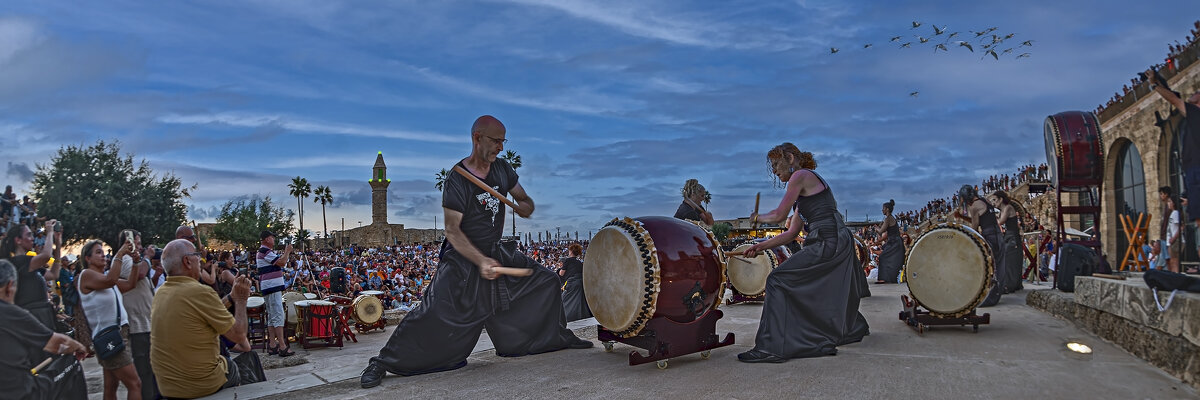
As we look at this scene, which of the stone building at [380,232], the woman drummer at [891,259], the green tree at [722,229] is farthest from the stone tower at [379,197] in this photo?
the woman drummer at [891,259]

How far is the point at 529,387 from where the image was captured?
14.3 feet

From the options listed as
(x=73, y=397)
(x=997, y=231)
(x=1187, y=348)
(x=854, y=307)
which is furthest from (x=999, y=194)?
(x=73, y=397)

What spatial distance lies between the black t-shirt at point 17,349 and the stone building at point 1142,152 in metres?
16.8

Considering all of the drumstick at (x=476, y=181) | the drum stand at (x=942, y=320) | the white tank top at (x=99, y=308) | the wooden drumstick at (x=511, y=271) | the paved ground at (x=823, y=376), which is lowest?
the paved ground at (x=823, y=376)

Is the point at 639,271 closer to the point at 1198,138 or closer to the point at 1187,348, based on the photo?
the point at 1187,348

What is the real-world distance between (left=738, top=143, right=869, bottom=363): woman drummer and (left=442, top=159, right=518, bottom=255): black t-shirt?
2.36 meters

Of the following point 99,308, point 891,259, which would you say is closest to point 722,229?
point 891,259

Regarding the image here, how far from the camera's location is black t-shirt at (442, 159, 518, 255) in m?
5.29

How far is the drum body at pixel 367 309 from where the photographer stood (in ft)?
29.3

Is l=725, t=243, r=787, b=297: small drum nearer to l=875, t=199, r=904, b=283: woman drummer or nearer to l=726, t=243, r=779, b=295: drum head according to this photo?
l=726, t=243, r=779, b=295: drum head

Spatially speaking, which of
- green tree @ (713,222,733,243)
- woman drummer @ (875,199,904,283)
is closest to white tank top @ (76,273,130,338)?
woman drummer @ (875,199,904,283)

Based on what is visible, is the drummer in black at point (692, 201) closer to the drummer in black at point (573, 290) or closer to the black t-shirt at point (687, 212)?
the black t-shirt at point (687, 212)

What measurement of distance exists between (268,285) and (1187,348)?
8.81 m

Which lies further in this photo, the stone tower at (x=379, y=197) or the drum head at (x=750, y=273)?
the stone tower at (x=379, y=197)
